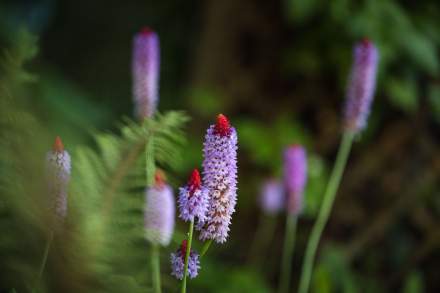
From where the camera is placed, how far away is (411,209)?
10.9 ft

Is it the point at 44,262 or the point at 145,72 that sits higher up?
the point at 145,72

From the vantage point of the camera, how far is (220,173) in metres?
0.77

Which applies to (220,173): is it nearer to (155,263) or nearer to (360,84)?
(155,263)

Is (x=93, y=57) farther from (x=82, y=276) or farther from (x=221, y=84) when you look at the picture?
(x=82, y=276)

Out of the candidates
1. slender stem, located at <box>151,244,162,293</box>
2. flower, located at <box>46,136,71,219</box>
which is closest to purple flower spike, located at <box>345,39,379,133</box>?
slender stem, located at <box>151,244,162,293</box>

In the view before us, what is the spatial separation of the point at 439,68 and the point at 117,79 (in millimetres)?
2660

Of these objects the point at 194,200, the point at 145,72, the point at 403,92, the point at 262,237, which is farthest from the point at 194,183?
the point at 262,237

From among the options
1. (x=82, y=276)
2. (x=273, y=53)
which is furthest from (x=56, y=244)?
(x=273, y=53)

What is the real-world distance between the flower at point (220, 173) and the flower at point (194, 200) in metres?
0.01

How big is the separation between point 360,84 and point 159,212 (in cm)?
109

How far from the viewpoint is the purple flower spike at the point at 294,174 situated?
1997mm

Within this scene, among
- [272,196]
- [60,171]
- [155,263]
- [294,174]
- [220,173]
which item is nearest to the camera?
[60,171]

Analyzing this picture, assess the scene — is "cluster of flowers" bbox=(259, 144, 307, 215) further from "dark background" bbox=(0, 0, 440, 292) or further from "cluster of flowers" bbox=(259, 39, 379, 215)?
"dark background" bbox=(0, 0, 440, 292)

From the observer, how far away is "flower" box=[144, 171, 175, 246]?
80cm
